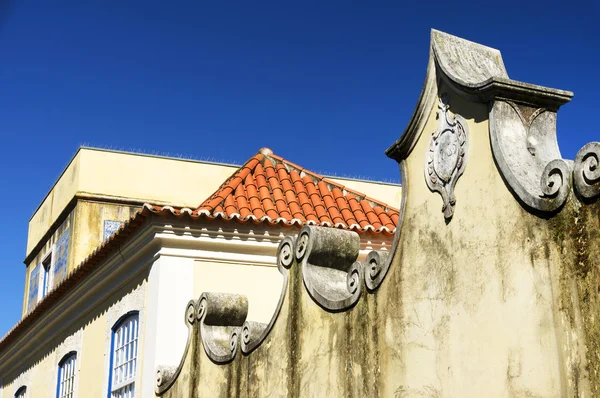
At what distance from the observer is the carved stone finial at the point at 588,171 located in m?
4.16

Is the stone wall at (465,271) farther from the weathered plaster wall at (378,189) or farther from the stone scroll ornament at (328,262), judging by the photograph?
the weathered plaster wall at (378,189)

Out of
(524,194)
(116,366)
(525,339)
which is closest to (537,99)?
(524,194)

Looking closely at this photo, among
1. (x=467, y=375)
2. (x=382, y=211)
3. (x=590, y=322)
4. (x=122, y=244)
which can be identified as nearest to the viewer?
(x=590, y=322)

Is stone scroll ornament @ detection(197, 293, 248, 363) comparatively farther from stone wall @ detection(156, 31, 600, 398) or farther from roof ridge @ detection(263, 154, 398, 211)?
roof ridge @ detection(263, 154, 398, 211)

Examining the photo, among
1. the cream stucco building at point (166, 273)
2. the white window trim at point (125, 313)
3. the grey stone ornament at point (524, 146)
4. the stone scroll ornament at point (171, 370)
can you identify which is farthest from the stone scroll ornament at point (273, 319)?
the white window trim at point (125, 313)

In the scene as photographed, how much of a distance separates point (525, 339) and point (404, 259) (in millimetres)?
1404

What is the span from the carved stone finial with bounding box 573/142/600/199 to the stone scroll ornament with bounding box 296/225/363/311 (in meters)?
2.39

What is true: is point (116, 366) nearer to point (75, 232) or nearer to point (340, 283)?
point (340, 283)

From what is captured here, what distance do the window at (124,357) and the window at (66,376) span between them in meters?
2.12

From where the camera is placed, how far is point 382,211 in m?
11.7

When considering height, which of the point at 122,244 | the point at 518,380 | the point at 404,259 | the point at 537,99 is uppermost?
the point at 122,244

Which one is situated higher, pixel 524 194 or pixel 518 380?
pixel 524 194

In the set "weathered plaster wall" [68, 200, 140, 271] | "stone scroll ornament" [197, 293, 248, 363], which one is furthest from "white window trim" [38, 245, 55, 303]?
"stone scroll ornament" [197, 293, 248, 363]

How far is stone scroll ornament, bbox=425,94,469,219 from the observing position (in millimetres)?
5406
